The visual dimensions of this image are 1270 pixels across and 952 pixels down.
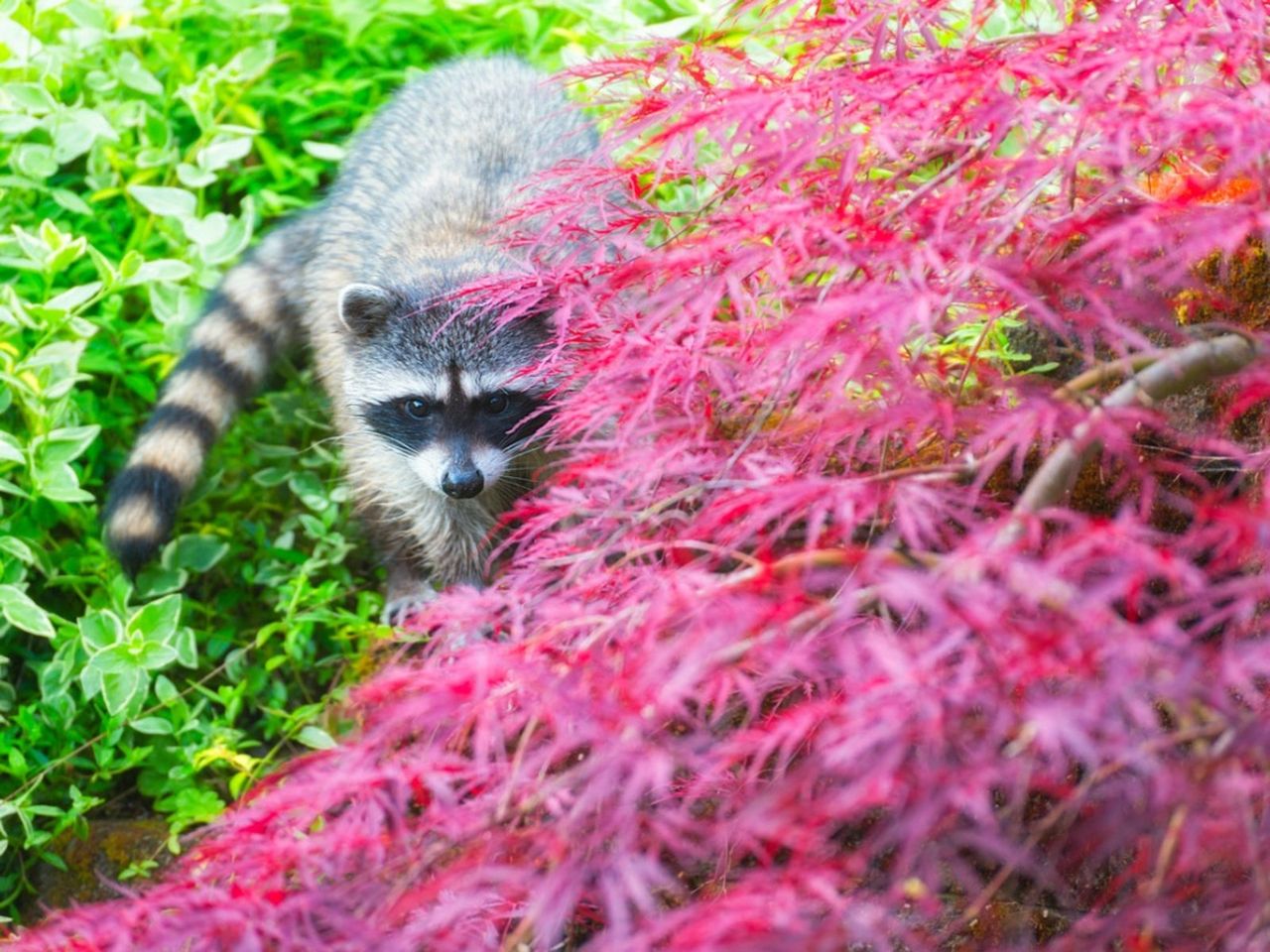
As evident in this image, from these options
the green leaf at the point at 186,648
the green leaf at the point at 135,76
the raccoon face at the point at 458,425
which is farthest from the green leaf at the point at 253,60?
the green leaf at the point at 186,648

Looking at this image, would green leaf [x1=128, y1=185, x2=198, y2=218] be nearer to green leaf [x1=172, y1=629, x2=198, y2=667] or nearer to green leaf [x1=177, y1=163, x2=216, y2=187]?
green leaf [x1=177, y1=163, x2=216, y2=187]

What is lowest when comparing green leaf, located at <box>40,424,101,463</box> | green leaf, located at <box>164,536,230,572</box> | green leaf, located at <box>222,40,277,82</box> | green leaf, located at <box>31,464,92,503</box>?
green leaf, located at <box>164,536,230,572</box>

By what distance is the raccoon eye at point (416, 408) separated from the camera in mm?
3236

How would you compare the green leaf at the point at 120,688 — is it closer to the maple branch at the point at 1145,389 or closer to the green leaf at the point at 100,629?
the green leaf at the point at 100,629

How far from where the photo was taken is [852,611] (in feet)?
4.57

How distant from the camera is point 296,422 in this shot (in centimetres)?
382

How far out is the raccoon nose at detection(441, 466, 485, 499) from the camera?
301cm

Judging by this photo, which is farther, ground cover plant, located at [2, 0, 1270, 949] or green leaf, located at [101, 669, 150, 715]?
green leaf, located at [101, 669, 150, 715]

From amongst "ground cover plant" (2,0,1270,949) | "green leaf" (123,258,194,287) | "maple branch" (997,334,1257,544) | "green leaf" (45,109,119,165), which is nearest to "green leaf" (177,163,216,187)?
"green leaf" (45,109,119,165)

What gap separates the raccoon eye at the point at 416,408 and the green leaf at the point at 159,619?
26.1 inches

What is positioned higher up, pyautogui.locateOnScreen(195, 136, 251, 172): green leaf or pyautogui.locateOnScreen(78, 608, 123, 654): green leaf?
pyautogui.locateOnScreen(195, 136, 251, 172): green leaf

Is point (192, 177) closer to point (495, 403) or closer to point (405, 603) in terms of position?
point (495, 403)

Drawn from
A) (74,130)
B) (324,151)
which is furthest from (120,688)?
(324,151)

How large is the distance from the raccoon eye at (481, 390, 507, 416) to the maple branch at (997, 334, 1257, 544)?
1745 millimetres
